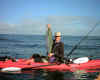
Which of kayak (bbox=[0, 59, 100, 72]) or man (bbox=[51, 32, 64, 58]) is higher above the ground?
man (bbox=[51, 32, 64, 58])

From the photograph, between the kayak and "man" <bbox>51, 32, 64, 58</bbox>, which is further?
the kayak

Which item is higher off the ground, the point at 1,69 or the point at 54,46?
the point at 54,46

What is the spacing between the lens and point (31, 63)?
10359mm

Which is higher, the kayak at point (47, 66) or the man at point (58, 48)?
the man at point (58, 48)

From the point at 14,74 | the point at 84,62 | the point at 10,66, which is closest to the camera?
the point at 14,74

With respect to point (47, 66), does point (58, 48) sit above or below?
above

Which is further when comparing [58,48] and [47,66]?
[47,66]

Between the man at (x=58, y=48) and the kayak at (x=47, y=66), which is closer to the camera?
the man at (x=58, y=48)

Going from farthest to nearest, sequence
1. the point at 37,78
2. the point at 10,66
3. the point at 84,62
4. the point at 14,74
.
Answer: the point at 84,62, the point at 10,66, the point at 14,74, the point at 37,78

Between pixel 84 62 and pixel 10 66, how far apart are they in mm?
4216

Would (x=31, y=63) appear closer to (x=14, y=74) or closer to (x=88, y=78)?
(x=14, y=74)

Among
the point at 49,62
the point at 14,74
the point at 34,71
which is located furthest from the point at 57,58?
the point at 14,74

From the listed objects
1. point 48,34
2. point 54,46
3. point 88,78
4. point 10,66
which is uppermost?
point 48,34

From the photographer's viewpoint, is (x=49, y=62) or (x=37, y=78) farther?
(x=49, y=62)
